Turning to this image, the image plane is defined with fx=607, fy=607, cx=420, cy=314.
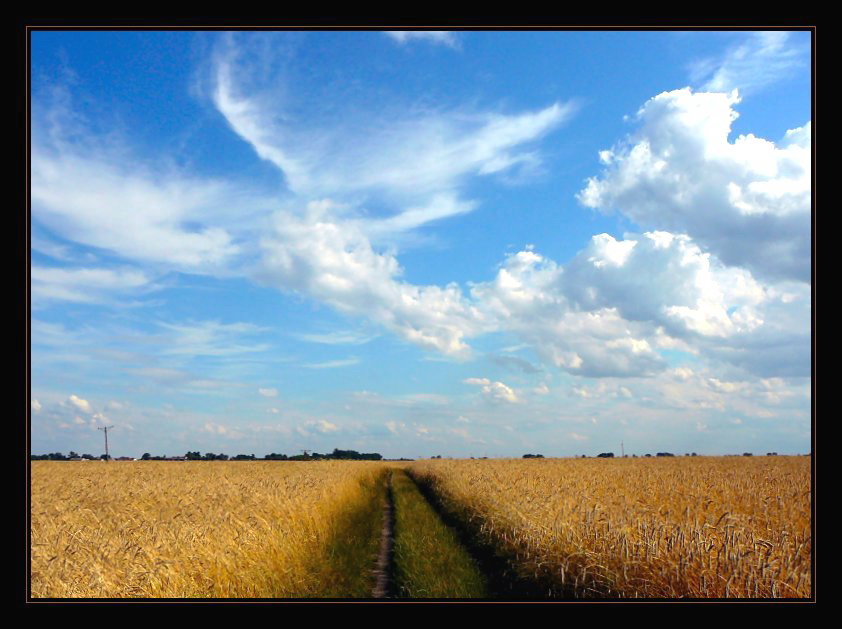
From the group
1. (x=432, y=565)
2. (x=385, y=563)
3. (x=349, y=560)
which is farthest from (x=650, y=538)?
(x=349, y=560)

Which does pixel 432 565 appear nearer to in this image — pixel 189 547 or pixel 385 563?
pixel 385 563

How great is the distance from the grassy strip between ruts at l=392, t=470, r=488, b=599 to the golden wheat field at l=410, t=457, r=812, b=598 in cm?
90

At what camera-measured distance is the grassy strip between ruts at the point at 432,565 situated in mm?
11680

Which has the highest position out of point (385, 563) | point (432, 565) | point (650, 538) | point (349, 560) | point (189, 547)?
point (650, 538)

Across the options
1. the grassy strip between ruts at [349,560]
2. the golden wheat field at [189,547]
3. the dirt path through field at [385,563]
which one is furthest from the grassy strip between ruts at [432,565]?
the golden wheat field at [189,547]

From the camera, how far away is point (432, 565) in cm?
1350

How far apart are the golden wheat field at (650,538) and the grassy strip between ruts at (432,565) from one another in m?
0.90

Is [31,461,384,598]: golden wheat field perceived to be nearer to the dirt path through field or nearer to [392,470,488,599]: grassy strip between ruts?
the dirt path through field

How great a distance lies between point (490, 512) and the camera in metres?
17.2

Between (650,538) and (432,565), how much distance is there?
16.5 ft
